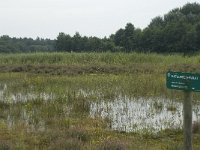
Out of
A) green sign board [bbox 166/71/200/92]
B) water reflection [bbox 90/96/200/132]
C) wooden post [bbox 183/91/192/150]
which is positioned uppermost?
green sign board [bbox 166/71/200/92]

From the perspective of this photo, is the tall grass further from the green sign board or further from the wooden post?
the green sign board

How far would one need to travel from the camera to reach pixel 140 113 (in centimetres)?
1180

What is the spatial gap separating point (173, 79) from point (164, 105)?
21.3 feet

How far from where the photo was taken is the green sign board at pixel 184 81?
20.9 feet

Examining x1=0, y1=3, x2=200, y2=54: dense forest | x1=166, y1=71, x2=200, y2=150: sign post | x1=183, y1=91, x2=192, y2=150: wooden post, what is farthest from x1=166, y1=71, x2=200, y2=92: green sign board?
x1=0, y1=3, x2=200, y2=54: dense forest

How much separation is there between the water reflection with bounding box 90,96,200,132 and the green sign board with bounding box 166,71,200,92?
10.8 ft

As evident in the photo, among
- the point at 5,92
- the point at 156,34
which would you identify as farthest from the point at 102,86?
the point at 156,34

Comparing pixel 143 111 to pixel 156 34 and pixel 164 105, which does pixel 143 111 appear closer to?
pixel 164 105

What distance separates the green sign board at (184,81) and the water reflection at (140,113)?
330 cm

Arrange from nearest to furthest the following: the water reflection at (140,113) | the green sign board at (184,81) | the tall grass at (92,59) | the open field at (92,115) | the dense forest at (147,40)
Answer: the green sign board at (184,81) < the open field at (92,115) < the water reflection at (140,113) < the tall grass at (92,59) < the dense forest at (147,40)

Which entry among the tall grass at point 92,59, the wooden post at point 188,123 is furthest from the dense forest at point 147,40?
the wooden post at point 188,123

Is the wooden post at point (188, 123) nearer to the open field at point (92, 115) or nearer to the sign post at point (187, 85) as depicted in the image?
the sign post at point (187, 85)

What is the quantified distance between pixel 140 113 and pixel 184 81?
542 centimetres

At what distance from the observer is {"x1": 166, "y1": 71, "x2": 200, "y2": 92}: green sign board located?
6367mm
